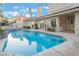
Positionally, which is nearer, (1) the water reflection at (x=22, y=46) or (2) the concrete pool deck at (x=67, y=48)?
(2) the concrete pool deck at (x=67, y=48)

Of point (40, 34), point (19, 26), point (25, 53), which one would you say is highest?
point (19, 26)

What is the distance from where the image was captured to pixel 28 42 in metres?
4.56

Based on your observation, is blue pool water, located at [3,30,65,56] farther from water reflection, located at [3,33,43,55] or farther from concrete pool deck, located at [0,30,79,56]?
concrete pool deck, located at [0,30,79,56]

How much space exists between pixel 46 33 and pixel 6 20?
4.01ft

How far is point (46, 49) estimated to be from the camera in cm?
418

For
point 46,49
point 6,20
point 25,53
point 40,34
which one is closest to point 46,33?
point 40,34

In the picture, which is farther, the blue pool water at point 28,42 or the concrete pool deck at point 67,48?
the blue pool water at point 28,42

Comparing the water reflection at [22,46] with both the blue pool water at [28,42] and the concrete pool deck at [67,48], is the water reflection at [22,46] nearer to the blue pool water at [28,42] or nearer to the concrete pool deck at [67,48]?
the blue pool water at [28,42]

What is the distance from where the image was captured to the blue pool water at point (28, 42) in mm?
4207

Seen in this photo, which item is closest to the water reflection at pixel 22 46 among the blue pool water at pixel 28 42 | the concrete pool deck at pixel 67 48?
the blue pool water at pixel 28 42

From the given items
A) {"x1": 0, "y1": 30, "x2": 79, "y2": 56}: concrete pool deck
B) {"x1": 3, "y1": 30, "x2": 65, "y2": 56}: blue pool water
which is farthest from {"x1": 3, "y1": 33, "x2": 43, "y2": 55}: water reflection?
{"x1": 0, "y1": 30, "x2": 79, "y2": 56}: concrete pool deck

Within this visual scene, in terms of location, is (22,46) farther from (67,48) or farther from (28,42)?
(67,48)

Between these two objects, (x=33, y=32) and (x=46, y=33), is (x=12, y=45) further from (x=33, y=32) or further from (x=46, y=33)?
(x=46, y=33)

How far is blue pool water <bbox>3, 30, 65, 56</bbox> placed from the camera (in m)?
4.21
